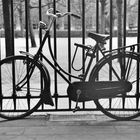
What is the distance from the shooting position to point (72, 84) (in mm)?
4496

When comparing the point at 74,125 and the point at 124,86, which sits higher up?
the point at 124,86

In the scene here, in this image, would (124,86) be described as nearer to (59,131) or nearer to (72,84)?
(72,84)

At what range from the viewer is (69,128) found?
4285 millimetres

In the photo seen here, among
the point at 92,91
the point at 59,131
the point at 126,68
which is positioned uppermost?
the point at 126,68

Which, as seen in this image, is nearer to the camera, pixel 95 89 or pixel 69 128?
pixel 69 128

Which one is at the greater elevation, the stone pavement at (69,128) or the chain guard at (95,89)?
the chain guard at (95,89)

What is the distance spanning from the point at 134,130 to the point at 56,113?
130cm

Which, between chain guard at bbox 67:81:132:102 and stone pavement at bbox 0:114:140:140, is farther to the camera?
chain guard at bbox 67:81:132:102

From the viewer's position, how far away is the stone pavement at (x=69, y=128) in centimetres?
398

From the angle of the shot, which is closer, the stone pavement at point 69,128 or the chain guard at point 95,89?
the stone pavement at point 69,128

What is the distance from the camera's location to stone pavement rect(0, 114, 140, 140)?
3980 millimetres

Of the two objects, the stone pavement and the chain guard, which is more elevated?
the chain guard

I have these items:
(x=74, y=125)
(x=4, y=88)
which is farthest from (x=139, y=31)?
(x=4, y=88)

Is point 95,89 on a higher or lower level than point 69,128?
higher
